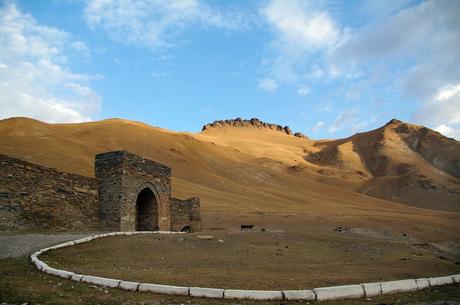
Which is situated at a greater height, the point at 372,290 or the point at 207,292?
the point at 207,292

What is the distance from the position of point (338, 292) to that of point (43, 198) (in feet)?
43.9

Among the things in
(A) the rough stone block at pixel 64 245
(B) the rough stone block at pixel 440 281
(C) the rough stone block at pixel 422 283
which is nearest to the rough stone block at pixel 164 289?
(C) the rough stone block at pixel 422 283

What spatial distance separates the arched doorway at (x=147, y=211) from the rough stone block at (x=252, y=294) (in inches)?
607

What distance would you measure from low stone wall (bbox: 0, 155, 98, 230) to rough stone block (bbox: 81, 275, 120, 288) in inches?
359

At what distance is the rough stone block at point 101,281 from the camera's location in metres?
8.84

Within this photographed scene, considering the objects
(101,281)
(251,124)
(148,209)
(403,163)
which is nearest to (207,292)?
(101,281)

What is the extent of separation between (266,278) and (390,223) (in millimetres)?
31446

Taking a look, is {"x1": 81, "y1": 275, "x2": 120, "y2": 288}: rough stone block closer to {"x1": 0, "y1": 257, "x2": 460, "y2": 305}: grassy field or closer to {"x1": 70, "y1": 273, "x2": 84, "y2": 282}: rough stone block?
{"x1": 70, "y1": 273, "x2": 84, "y2": 282}: rough stone block

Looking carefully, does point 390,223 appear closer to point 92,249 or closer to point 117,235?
point 117,235

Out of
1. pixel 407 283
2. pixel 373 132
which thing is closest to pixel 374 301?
pixel 407 283

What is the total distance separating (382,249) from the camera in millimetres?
20297

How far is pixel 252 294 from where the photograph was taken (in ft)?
27.6

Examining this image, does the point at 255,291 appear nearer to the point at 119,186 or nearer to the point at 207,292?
the point at 207,292

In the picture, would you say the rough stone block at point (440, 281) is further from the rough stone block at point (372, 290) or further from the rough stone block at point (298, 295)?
the rough stone block at point (298, 295)
